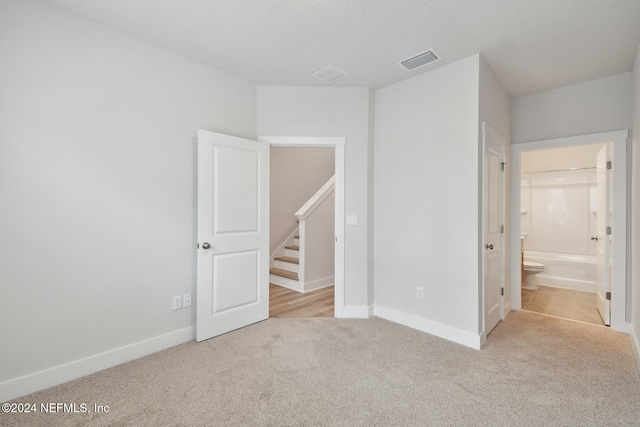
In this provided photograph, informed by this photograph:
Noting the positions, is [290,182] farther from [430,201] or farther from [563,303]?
[563,303]

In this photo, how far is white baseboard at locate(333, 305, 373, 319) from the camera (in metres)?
3.20

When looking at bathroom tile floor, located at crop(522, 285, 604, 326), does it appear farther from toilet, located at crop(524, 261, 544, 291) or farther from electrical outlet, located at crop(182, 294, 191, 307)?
electrical outlet, located at crop(182, 294, 191, 307)

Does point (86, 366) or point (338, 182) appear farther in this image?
point (338, 182)

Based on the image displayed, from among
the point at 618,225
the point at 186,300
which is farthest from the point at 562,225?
the point at 186,300

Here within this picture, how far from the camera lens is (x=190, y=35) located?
228 cm

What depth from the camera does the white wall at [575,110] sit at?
9.61ft

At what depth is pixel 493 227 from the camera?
9.61ft

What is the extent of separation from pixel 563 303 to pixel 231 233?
4.42m

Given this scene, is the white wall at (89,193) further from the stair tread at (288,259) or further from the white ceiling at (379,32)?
the stair tread at (288,259)

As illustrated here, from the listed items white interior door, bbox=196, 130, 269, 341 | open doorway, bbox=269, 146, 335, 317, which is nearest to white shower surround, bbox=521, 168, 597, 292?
open doorway, bbox=269, 146, 335, 317

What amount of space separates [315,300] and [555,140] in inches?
138

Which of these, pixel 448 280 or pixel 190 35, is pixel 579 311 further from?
pixel 190 35

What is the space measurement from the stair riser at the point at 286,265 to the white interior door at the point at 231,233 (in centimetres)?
146

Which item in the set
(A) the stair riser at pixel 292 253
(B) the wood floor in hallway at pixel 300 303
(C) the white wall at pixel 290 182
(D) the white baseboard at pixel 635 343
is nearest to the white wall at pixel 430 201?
(B) the wood floor in hallway at pixel 300 303
